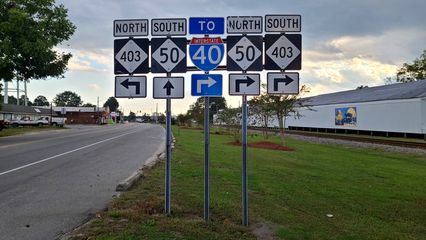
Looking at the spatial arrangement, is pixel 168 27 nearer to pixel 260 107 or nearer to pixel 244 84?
pixel 244 84

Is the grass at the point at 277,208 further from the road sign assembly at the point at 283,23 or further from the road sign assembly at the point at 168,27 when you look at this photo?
the road sign assembly at the point at 283,23

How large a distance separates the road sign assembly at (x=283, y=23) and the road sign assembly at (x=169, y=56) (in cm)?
137

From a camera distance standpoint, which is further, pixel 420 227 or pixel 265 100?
pixel 265 100

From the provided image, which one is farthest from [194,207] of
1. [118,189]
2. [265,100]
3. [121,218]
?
[265,100]

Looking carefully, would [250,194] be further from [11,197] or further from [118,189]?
[11,197]

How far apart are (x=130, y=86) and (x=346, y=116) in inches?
1744

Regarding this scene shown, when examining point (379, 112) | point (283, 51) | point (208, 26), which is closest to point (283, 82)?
point (283, 51)

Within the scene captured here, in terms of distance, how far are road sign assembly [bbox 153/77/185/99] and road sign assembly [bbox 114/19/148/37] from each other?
872 millimetres

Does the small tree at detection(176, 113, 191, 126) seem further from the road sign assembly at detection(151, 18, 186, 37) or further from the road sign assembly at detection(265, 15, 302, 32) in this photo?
the road sign assembly at detection(265, 15, 302, 32)

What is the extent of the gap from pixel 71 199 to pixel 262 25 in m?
5.00

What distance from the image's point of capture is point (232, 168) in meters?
13.9

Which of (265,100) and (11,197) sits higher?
(265,100)

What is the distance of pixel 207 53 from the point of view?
6934mm

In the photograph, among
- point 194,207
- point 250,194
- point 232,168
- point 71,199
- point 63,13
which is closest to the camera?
point 194,207
